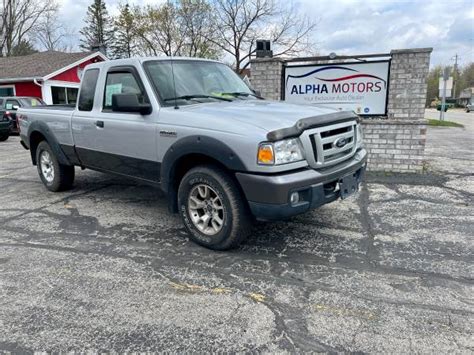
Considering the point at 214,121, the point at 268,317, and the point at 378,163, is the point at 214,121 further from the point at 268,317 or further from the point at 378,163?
the point at 378,163

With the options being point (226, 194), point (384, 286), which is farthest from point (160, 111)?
point (384, 286)

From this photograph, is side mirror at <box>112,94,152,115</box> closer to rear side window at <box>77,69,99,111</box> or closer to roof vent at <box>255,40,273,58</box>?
rear side window at <box>77,69,99,111</box>

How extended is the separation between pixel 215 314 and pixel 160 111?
226 cm

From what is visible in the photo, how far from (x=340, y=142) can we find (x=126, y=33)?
145 ft

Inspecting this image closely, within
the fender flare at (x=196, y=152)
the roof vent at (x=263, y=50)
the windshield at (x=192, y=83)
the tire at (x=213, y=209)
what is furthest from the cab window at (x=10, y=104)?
the tire at (x=213, y=209)

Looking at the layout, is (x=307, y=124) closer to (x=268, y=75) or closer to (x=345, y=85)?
(x=345, y=85)

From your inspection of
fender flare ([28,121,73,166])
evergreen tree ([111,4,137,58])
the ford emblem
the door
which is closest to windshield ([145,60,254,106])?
the door

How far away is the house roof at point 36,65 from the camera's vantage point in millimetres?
22281

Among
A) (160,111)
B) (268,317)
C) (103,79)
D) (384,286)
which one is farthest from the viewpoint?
(103,79)

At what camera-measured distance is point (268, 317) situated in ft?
9.37

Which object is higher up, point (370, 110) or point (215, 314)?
point (370, 110)

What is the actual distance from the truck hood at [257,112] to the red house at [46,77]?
19555 mm

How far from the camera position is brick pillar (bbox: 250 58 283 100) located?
337 inches

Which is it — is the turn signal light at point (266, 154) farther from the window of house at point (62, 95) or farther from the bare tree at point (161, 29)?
the bare tree at point (161, 29)
